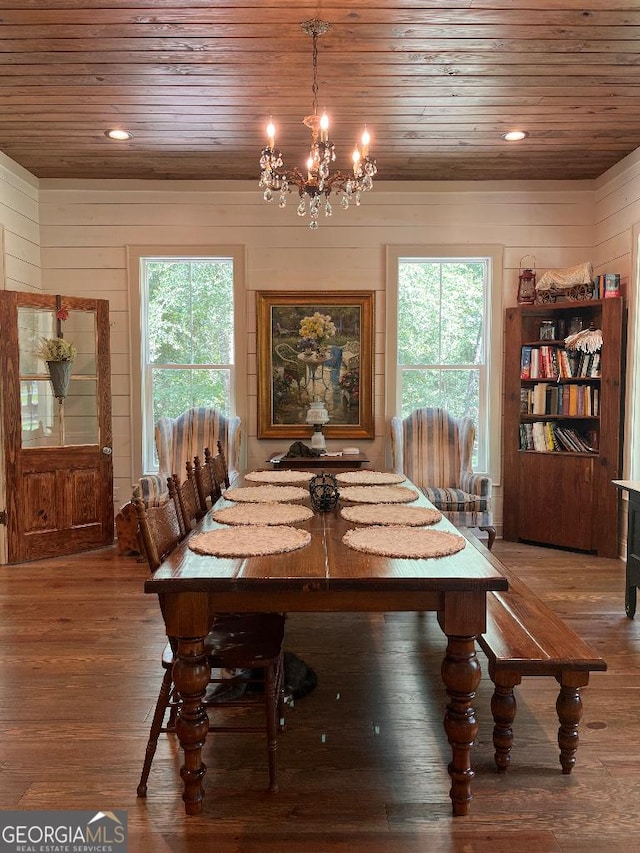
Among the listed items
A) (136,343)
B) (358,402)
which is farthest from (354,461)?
(136,343)

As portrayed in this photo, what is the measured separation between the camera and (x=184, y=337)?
5246 mm

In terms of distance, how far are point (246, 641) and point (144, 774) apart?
0.50m

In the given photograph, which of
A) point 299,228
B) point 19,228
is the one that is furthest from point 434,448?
point 19,228

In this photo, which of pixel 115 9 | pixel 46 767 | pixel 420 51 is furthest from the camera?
pixel 420 51

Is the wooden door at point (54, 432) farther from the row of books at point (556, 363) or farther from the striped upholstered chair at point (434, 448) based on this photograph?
the row of books at point (556, 363)

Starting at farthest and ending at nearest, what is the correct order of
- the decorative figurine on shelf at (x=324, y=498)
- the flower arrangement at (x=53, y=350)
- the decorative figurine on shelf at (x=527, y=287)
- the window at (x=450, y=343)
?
1. the window at (x=450, y=343)
2. the decorative figurine on shelf at (x=527, y=287)
3. the flower arrangement at (x=53, y=350)
4. the decorative figurine on shelf at (x=324, y=498)

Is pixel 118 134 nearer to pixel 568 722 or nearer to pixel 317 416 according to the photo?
pixel 317 416

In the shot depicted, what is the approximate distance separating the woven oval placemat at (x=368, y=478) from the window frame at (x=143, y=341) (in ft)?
6.54

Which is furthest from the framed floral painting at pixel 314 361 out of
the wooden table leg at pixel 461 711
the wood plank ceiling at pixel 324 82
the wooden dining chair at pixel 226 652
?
the wooden table leg at pixel 461 711

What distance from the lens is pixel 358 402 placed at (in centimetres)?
518

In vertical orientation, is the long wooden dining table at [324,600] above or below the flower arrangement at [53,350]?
below

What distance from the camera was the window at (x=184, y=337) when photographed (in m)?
5.20

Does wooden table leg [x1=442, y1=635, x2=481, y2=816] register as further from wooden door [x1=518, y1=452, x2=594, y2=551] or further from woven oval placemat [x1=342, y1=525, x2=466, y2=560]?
wooden door [x1=518, y1=452, x2=594, y2=551]

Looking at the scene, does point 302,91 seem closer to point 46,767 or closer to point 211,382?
point 211,382
